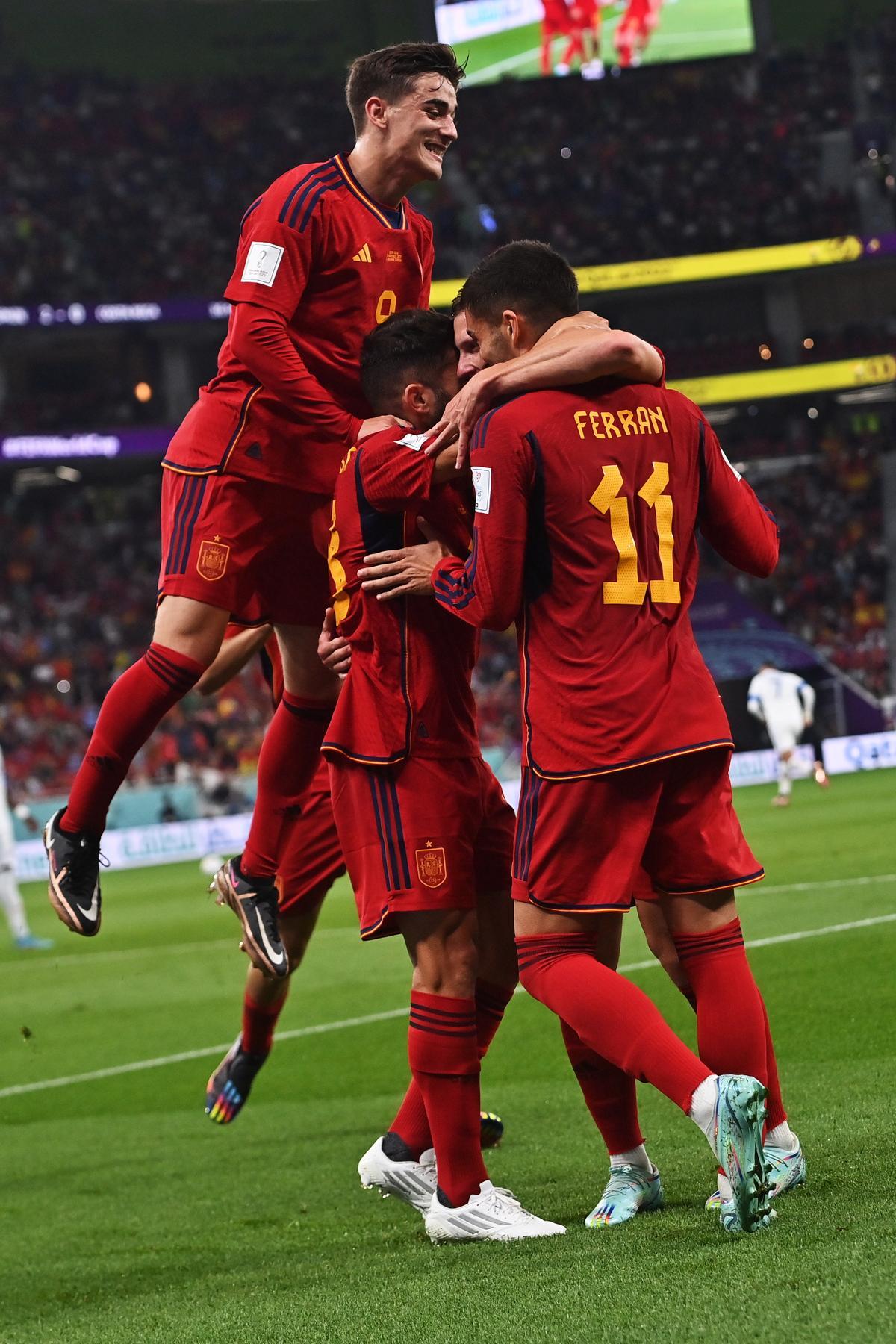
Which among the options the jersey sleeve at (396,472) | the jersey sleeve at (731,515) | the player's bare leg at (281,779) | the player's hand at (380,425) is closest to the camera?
the jersey sleeve at (731,515)

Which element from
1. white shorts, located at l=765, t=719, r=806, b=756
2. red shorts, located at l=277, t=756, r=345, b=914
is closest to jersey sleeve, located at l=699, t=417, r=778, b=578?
red shorts, located at l=277, t=756, r=345, b=914

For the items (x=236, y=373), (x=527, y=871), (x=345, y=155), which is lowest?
(x=527, y=871)

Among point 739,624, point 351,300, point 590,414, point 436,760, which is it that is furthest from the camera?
point 739,624

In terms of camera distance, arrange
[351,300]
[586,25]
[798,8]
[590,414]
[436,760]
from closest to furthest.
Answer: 1. [590,414]
2. [436,760]
3. [351,300]
4. [586,25]
5. [798,8]

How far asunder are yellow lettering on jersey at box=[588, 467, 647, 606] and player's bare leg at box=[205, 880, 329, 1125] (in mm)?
2731

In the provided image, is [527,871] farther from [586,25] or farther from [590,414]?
[586,25]

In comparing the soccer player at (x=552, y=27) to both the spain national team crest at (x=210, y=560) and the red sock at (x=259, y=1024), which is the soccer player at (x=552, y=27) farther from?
the spain national team crest at (x=210, y=560)

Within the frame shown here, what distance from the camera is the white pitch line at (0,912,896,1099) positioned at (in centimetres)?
837

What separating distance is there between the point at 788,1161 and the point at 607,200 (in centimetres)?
2987

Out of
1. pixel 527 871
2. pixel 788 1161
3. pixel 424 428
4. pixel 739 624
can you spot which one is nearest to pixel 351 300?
pixel 424 428

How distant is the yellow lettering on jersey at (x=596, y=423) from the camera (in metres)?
3.39

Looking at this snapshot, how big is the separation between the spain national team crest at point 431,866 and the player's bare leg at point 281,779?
4.29ft

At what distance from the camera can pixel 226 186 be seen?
3198cm

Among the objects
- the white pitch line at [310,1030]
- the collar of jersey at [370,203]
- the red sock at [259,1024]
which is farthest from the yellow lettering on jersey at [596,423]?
the white pitch line at [310,1030]
